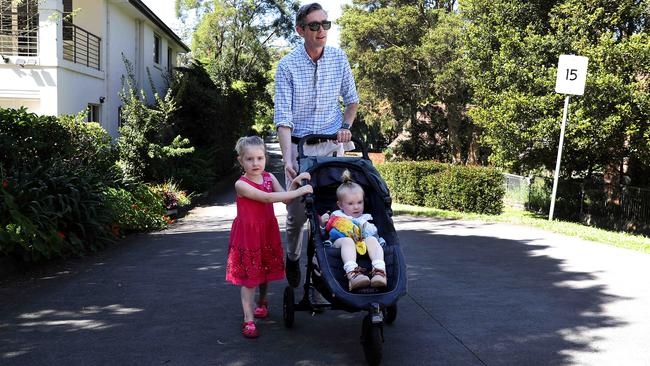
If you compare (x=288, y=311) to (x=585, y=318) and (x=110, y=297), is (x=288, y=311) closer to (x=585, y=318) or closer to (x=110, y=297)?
(x=110, y=297)

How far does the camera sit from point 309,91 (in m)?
5.08

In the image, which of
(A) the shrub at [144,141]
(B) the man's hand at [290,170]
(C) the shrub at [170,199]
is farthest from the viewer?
(A) the shrub at [144,141]

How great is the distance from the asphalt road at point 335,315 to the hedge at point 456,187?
711 cm

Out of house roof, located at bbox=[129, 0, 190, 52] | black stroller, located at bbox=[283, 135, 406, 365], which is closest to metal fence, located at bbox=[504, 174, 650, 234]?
house roof, located at bbox=[129, 0, 190, 52]

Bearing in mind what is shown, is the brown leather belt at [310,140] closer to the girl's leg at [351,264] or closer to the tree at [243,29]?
the girl's leg at [351,264]

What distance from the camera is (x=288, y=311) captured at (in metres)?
4.48

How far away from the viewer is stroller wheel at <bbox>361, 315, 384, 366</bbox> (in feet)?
12.0

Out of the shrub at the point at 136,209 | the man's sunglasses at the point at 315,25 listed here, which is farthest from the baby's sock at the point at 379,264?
the shrub at the point at 136,209

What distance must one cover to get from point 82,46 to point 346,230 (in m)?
16.9

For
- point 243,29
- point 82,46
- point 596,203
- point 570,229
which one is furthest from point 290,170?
point 243,29

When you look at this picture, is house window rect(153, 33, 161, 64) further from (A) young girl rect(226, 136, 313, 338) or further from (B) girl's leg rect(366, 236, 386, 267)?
(B) girl's leg rect(366, 236, 386, 267)

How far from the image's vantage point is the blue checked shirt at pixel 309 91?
5012mm

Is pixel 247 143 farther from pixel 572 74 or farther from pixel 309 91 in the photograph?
pixel 572 74

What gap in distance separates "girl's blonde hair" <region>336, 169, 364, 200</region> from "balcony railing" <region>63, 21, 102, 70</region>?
14.7 metres
